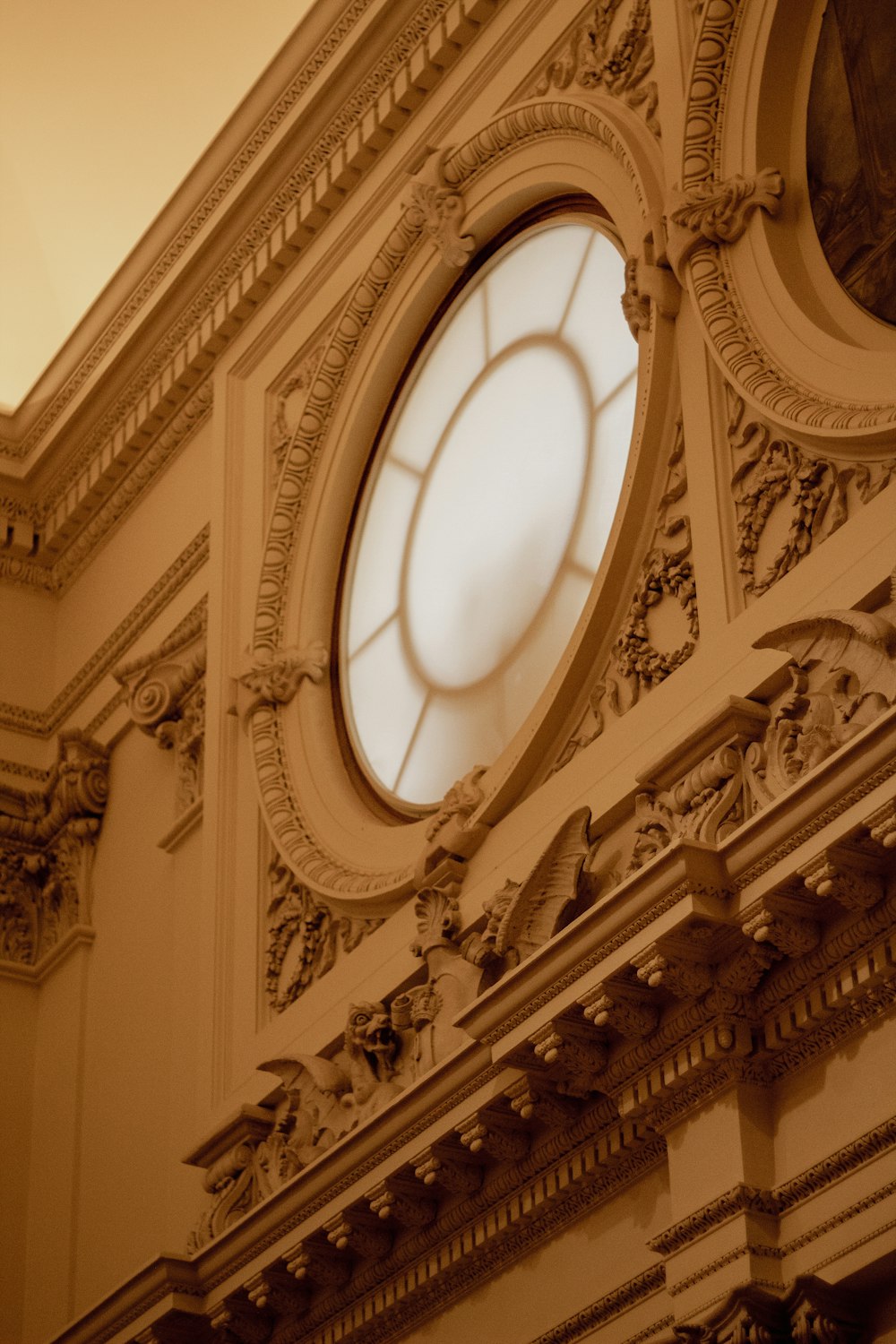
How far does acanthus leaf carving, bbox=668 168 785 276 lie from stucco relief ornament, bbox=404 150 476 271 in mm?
1606

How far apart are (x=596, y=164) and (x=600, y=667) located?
1862mm

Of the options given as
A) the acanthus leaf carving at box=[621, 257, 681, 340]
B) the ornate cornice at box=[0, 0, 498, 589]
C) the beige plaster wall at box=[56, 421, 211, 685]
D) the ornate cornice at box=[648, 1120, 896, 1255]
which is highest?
the ornate cornice at box=[0, 0, 498, 589]

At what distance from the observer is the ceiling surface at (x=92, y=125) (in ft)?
36.3

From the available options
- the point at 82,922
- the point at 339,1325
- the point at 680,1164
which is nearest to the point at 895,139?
the point at 680,1164

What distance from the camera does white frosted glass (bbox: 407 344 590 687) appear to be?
7.54 m

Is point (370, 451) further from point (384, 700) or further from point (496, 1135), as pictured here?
point (496, 1135)

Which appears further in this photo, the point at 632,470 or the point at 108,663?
the point at 108,663

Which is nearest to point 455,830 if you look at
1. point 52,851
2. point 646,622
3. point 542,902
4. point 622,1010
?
point 542,902

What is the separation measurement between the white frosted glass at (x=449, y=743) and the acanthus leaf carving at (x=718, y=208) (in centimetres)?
156

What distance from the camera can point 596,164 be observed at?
25.2 feet

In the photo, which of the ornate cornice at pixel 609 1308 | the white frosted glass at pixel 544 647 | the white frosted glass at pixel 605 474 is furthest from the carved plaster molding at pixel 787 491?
the ornate cornice at pixel 609 1308

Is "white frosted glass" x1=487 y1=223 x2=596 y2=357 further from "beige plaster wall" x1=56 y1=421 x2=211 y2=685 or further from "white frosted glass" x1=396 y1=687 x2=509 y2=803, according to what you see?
"beige plaster wall" x1=56 y1=421 x2=211 y2=685

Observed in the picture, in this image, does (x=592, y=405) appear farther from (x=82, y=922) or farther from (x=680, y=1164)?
(x=82, y=922)

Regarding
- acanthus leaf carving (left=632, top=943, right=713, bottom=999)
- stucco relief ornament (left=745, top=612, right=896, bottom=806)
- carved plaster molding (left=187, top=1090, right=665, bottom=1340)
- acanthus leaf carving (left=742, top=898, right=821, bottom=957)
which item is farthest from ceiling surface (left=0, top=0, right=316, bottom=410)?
acanthus leaf carving (left=742, top=898, right=821, bottom=957)
